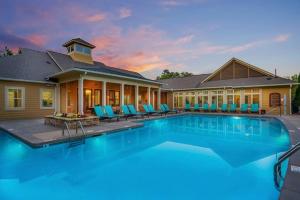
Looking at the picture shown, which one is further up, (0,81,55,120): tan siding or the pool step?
(0,81,55,120): tan siding

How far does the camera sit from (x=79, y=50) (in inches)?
702

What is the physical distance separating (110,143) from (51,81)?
9996 mm

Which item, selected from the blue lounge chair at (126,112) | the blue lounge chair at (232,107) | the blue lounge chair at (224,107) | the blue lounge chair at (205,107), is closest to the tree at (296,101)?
the blue lounge chair at (232,107)

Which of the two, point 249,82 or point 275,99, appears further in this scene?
point 249,82

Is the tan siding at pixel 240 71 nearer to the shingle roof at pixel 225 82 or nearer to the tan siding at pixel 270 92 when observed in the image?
the shingle roof at pixel 225 82

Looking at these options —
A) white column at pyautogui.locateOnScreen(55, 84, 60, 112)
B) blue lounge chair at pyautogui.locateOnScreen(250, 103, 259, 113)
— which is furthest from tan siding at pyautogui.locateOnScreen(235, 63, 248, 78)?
white column at pyautogui.locateOnScreen(55, 84, 60, 112)

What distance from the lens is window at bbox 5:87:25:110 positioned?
11516 mm

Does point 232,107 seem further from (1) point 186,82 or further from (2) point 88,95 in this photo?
(2) point 88,95

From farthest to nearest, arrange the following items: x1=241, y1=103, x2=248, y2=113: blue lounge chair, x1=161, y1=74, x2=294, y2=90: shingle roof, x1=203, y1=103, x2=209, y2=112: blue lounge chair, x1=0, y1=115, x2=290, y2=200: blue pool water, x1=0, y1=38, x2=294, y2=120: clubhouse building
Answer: x1=203, y1=103, x2=209, y2=112: blue lounge chair
x1=241, y1=103, x2=248, y2=113: blue lounge chair
x1=161, y1=74, x2=294, y2=90: shingle roof
x1=0, y1=38, x2=294, y2=120: clubhouse building
x1=0, y1=115, x2=290, y2=200: blue pool water

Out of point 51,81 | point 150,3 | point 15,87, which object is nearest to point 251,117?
point 150,3

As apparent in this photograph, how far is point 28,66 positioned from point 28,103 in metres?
3.32

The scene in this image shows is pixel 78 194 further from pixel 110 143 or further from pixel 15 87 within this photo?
pixel 15 87

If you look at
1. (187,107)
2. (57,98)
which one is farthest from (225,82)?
(57,98)

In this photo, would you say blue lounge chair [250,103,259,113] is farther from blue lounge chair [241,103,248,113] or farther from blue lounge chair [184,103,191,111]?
blue lounge chair [184,103,191,111]
